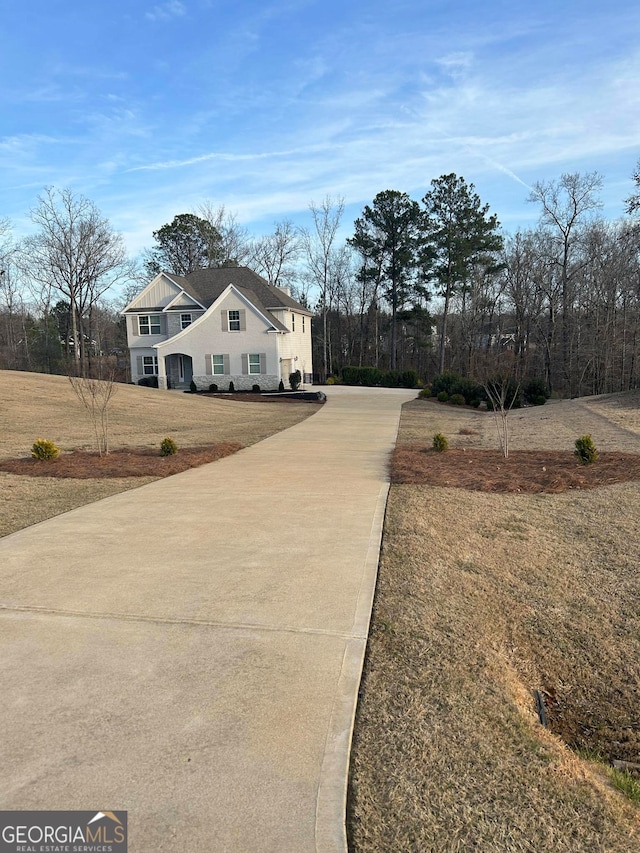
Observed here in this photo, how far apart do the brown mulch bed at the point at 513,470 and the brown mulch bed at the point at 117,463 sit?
3735 mm

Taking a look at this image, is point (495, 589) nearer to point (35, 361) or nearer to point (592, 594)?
point (592, 594)

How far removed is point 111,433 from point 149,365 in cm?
2071

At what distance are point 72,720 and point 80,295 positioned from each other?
4471 cm

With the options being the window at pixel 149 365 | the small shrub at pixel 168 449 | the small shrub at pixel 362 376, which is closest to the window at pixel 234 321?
the window at pixel 149 365

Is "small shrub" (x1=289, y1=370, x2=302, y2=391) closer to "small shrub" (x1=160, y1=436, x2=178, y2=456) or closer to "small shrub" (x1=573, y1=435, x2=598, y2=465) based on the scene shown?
"small shrub" (x1=160, y1=436, x2=178, y2=456)

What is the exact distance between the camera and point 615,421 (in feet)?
51.9

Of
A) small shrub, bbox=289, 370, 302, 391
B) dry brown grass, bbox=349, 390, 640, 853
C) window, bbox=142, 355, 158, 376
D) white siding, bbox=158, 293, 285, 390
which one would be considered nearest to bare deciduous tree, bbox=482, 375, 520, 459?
dry brown grass, bbox=349, 390, 640, 853

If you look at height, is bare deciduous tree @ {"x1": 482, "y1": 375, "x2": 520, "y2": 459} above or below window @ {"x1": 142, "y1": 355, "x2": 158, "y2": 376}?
below

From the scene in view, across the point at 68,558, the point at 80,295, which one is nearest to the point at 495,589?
the point at 68,558

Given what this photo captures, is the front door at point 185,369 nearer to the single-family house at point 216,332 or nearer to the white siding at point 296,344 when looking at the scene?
the single-family house at point 216,332

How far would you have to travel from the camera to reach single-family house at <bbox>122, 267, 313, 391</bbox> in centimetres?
3134

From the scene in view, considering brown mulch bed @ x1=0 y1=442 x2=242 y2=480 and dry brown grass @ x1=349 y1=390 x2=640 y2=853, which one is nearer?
dry brown grass @ x1=349 y1=390 x2=640 y2=853

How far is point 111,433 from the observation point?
15.0 m

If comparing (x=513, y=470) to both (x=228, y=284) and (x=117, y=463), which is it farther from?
(x=228, y=284)
